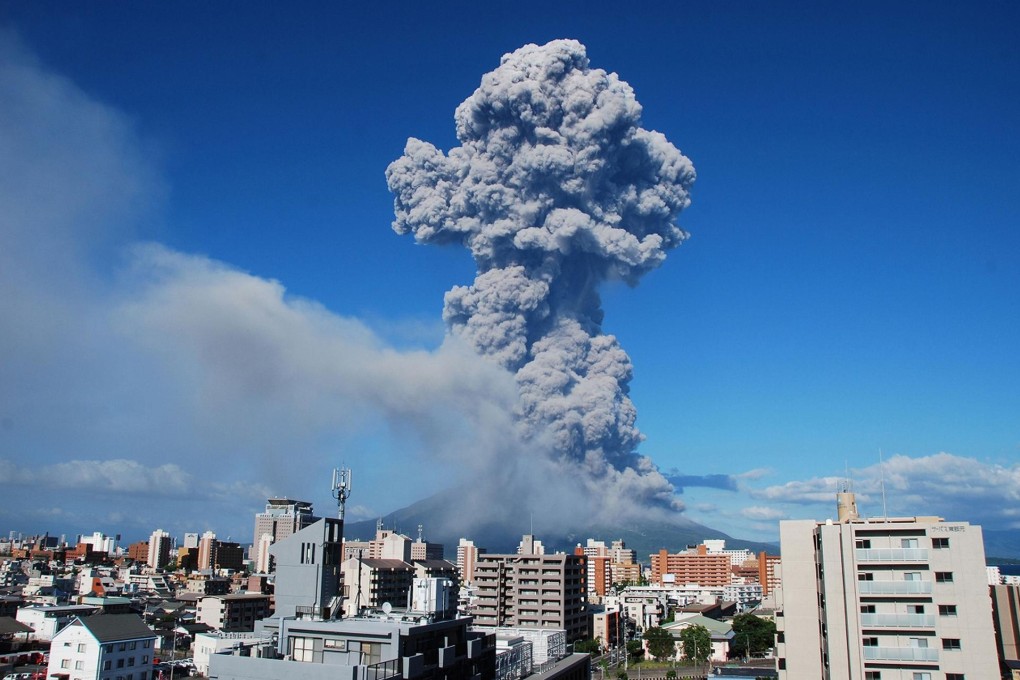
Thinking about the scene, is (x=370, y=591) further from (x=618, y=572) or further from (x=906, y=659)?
(x=618, y=572)

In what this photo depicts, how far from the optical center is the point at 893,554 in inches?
808

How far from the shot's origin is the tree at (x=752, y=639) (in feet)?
189

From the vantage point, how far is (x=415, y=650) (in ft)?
50.8

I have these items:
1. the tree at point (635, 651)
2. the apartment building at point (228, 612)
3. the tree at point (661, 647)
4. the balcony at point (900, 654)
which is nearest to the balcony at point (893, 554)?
the balcony at point (900, 654)

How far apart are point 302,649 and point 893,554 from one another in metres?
15.0

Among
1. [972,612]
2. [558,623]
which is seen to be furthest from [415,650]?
[558,623]

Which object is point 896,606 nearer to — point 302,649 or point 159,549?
point 302,649

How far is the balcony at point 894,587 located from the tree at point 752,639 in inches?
1609

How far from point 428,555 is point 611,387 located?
103 ft

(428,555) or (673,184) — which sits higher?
(673,184)

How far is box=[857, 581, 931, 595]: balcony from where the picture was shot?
66.2 feet

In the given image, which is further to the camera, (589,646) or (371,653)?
(589,646)

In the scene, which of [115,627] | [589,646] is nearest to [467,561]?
[589,646]

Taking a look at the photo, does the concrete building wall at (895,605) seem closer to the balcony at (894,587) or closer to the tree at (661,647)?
the balcony at (894,587)
